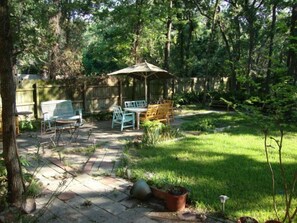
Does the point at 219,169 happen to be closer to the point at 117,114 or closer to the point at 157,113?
the point at 157,113

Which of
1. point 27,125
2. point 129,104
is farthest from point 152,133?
point 27,125

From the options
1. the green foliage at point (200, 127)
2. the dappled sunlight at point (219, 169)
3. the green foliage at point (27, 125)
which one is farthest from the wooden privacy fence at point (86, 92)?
the dappled sunlight at point (219, 169)

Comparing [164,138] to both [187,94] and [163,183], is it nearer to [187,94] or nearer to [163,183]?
[163,183]

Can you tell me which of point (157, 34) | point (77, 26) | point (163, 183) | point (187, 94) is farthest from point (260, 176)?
point (77, 26)

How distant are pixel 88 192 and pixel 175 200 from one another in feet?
4.32

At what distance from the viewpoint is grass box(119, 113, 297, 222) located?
158 inches

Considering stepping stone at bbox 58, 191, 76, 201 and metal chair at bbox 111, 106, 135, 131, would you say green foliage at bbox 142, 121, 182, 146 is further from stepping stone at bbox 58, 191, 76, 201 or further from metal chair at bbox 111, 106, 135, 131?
stepping stone at bbox 58, 191, 76, 201

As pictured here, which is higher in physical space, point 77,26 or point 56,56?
point 77,26

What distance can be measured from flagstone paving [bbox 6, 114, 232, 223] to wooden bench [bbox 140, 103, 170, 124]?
7.62ft

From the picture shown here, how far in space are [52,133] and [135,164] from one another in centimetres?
375

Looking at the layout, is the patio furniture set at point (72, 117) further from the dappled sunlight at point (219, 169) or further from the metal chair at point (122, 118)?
the dappled sunlight at point (219, 169)

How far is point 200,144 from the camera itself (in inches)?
286

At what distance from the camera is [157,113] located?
9391 mm

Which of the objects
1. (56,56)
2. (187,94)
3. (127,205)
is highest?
(56,56)
